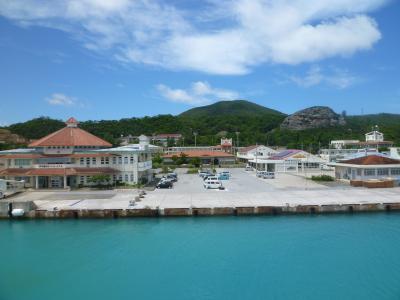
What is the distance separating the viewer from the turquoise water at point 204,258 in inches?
559

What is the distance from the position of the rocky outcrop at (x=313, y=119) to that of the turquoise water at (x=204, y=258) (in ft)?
399

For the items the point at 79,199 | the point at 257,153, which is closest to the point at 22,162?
the point at 79,199

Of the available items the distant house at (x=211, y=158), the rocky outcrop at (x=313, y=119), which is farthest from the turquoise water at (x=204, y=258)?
the rocky outcrop at (x=313, y=119)

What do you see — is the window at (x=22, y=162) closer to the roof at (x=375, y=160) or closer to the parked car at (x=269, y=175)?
the parked car at (x=269, y=175)

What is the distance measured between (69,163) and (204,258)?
871 inches

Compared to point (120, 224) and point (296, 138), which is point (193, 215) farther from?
point (296, 138)

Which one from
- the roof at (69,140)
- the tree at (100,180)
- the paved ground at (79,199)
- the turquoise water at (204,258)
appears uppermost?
the roof at (69,140)

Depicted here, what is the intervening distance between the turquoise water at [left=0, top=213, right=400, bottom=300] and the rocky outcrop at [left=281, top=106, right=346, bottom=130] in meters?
122

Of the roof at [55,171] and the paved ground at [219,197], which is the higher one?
the roof at [55,171]

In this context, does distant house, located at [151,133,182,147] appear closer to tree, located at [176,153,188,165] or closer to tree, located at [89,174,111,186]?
tree, located at [176,153,188,165]

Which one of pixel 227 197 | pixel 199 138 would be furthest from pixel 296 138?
pixel 227 197

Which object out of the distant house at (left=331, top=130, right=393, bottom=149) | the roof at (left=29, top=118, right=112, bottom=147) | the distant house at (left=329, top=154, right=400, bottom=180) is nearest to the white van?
the roof at (left=29, top=118, right=112, bottom=147)

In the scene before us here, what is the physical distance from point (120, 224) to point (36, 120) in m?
90.9

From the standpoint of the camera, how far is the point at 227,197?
27938 millimetres
